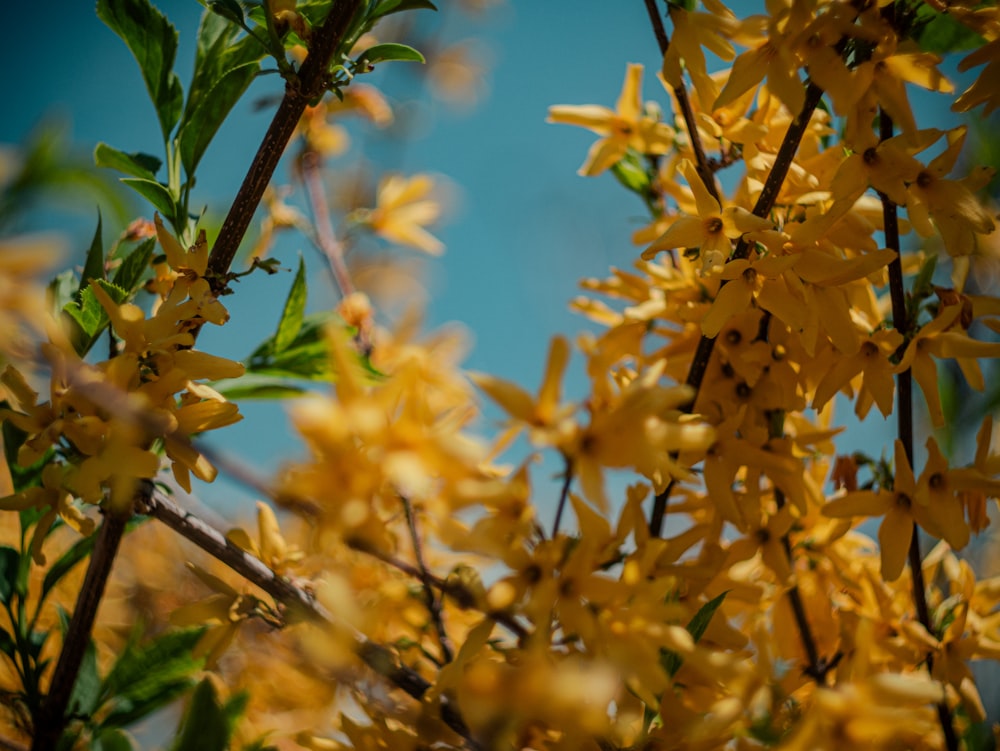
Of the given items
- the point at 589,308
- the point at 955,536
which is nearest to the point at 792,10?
the point at 589,308

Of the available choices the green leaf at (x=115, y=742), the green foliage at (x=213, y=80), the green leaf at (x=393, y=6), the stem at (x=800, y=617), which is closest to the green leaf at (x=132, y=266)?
the green foliage at (x=213, y=80)

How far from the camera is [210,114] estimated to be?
941mm

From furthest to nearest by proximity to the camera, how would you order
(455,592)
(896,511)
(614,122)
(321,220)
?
(321,220)
(614,122)
(896,511)
(455,592)

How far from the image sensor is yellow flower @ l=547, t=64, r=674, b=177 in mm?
1251

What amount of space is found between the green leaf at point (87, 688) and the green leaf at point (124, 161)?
64 cm

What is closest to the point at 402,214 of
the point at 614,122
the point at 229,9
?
the point at 614,122

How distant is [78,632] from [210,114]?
677 millimetres

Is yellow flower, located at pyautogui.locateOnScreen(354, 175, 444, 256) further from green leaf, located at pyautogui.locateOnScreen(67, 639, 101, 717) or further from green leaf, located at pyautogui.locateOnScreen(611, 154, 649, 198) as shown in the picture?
green leaf, located at pyautogui.locateOnScreen(67, 639, 101, 717)

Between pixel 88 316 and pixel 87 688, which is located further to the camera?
pixel 87 688

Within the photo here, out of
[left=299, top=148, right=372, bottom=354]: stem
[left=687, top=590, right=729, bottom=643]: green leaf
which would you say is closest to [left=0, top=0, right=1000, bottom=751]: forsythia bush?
[left=687, top=590, right=729, bottom=643]: green leaf

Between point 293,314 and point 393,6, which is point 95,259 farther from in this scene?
point 393,6

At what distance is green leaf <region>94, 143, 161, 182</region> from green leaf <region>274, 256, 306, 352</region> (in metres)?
0.23

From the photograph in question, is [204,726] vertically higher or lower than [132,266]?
lower

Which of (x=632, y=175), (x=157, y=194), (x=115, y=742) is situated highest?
(x=632, y=175)
